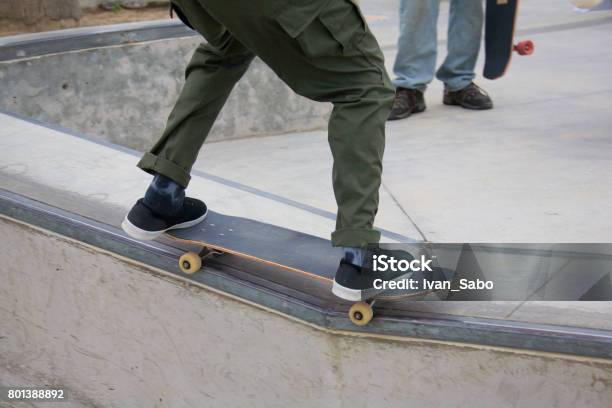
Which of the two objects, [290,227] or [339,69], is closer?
[339,69]

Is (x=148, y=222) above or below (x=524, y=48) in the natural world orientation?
above

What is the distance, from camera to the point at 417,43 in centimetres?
445

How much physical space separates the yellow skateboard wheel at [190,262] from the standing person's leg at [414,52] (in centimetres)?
247

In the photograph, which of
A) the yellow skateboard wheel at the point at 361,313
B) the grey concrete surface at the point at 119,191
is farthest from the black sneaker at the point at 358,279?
the grey concrete surface at the point at 119,191

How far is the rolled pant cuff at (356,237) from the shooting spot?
185 centimetres

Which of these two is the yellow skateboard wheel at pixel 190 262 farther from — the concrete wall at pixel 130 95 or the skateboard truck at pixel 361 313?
the concrete wall at pixel 130 95

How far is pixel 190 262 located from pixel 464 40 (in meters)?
2.89

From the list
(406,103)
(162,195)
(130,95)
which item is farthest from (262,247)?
(406,103)

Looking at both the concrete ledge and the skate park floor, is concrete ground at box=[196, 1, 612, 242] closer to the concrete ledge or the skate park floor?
the skate park floor

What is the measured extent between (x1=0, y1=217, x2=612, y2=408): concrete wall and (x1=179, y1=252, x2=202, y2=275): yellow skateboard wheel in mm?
77

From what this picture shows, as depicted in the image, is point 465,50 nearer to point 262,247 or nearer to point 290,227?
point 290,227

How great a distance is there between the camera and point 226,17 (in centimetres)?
182

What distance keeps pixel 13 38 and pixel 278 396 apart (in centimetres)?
288

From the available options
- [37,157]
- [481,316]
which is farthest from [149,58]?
[481,316]
